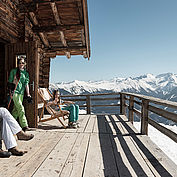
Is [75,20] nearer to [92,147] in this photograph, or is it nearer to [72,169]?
[92,147]

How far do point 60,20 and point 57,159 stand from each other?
4596 millimetres

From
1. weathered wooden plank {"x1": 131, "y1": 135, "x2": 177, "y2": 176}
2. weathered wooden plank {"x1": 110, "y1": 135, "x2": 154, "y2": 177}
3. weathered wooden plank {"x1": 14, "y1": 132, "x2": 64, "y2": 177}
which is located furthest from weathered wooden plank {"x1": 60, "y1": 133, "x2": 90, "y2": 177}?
weathered wooden plank {"x1": 131, "y1": 135, "x2": 177, "y2": 176}

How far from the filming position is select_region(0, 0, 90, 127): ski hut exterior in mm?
3791

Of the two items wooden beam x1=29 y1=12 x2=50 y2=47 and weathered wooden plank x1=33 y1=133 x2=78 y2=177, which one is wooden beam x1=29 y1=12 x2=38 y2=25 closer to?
wooden beam x1=29 y1=12 x2=50 y2=47

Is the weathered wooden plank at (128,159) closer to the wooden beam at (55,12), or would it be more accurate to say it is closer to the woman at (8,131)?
the woman at (8,131)

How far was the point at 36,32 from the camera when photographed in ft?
16.9

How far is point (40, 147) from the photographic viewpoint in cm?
257

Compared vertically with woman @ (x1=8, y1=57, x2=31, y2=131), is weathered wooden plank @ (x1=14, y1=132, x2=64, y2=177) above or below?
below

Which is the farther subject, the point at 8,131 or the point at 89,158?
the point at 89,158

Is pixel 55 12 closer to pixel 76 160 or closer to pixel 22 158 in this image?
pixel 22 158

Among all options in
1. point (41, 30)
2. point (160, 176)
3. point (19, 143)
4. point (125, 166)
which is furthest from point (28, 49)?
point (160, 176)

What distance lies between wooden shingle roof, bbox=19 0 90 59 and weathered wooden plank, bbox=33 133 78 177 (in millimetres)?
3795

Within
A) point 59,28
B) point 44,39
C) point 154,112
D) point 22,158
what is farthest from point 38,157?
point 44,39

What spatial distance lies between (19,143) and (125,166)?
78.0 inches
